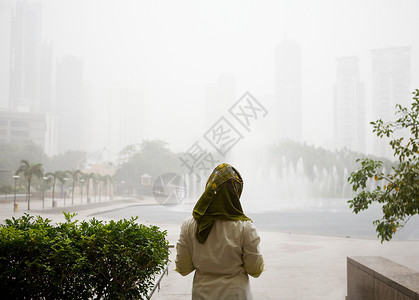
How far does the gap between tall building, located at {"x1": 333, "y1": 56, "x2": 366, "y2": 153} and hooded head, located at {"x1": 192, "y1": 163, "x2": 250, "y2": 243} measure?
101 metres

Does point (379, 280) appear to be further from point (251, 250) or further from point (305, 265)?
point (305, 265)

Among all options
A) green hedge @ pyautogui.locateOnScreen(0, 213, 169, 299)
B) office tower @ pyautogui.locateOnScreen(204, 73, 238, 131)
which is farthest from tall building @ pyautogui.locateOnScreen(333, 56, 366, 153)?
green hedge @ pyautogui.locateOnScreen(0, 213, 169, 299)

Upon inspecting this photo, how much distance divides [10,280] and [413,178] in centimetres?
358

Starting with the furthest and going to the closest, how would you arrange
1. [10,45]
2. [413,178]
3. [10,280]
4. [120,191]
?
1. [10,45]
2. [120,191]
3. [413,178]
4. [10,280]

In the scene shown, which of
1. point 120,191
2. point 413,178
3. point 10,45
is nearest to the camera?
point 413,178

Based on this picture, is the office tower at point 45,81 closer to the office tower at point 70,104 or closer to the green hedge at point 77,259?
the office tower at point 70,104

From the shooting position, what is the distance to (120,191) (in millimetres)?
66875

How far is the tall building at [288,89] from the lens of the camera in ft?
364

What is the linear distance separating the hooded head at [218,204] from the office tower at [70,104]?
125782mm

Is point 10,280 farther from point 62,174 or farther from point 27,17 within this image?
point 27,17

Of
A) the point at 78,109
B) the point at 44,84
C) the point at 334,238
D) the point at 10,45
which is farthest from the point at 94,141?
the point at 334,238

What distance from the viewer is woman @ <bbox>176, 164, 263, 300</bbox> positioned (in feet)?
7.21

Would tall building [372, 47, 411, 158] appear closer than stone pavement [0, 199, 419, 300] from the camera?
No

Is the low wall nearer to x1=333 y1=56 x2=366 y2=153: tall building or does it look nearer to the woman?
the woman
